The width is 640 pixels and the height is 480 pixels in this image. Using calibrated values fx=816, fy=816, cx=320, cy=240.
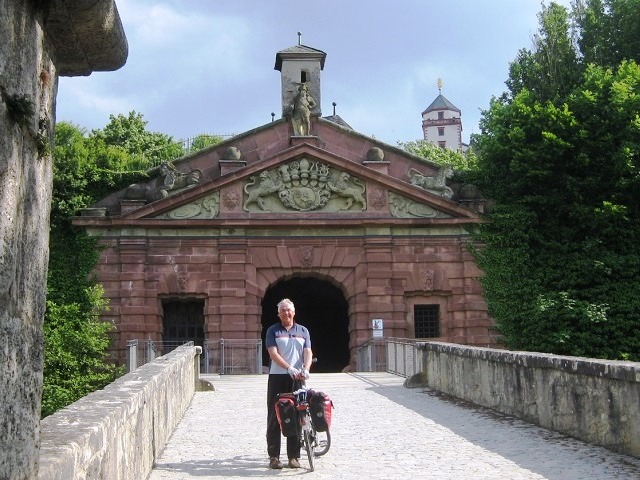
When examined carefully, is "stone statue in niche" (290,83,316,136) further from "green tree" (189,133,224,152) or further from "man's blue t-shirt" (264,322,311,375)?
"green tree" (189,133,224,152)

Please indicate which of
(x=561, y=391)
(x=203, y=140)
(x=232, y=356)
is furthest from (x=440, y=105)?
(x=561, y=391)

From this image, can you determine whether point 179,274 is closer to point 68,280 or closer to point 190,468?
point 68,280

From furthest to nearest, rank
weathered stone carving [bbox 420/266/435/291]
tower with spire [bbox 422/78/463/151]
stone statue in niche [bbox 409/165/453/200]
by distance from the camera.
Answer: tower with spire [bbox 422/78/463/151] < stone statue in niche [bbox 409/165/453/200] < weathered stone carving [bbox 420/266/435/291]

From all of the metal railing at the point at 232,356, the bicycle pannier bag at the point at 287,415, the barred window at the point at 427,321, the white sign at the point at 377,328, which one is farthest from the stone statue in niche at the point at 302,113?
the bicycle pannier bag at the point at 287,415

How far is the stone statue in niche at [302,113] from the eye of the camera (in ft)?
88.8

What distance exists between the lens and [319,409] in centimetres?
822

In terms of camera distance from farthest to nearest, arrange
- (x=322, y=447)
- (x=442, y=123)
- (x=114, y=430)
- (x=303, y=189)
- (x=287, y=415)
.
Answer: (x=442, y=123)
(x=303, y=189)
(x=322, y=447)
(x=287, y=415)
(x=114, y=430)

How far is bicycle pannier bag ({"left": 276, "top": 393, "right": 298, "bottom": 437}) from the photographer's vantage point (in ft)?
26.2

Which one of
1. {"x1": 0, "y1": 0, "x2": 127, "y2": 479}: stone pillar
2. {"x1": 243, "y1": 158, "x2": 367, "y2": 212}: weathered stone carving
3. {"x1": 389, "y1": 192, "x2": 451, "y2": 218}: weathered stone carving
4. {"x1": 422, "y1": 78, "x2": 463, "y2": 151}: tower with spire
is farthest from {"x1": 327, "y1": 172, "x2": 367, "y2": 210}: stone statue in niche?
{"x1": 422, "y1": 78, "x2": 463, "y2": 151}: tower with spire

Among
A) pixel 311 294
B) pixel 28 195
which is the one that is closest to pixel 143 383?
pixel 28 195

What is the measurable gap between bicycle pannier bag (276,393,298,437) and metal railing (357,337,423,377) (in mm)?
9957

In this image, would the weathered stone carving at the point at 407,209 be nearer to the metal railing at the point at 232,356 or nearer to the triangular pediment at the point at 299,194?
the triangular pediment at the point at 299,194

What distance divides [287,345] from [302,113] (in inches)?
759

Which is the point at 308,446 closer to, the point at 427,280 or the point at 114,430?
the point at 114,430
